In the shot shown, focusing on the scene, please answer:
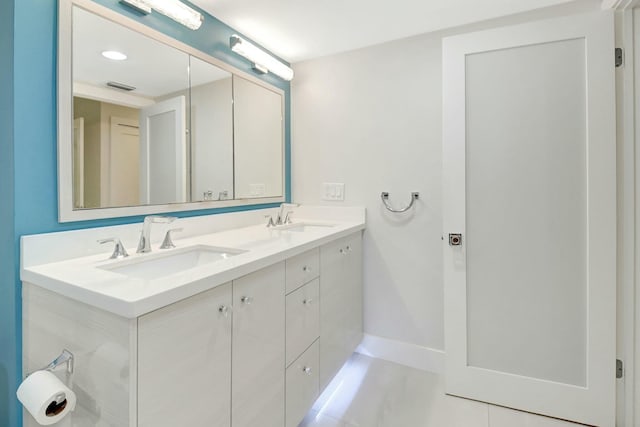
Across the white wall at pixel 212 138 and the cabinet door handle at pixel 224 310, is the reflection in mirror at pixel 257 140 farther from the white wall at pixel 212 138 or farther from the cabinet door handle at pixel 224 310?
the cabinet door handle at pixel 224 310

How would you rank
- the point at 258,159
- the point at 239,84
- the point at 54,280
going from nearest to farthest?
the point at 54,280, the point at 239,84, the point at 258,159

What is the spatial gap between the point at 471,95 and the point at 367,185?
2.60 ft

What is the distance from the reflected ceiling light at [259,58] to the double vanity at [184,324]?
41.1 inches

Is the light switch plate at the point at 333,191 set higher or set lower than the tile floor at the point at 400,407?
higher

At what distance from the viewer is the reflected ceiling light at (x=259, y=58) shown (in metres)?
1.79

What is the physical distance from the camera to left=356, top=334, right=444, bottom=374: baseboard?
1.96 m

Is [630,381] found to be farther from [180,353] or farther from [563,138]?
[180,353]

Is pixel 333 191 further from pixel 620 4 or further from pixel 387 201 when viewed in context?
pixel 620 4

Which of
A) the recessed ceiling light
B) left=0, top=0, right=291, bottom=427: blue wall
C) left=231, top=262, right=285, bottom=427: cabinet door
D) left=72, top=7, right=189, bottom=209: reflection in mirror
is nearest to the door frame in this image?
left=231, top=262, right=285, bottom=427: cabinet door

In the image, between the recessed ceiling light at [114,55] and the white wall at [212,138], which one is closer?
the recessed ceiling light at [114,55]

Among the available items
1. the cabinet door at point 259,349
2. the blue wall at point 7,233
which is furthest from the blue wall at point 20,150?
the cabinet door at point 259,349

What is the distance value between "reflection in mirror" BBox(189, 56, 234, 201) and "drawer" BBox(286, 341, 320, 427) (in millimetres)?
957

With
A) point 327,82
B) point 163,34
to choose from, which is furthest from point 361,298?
point 163,34

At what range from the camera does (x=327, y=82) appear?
2229mm
